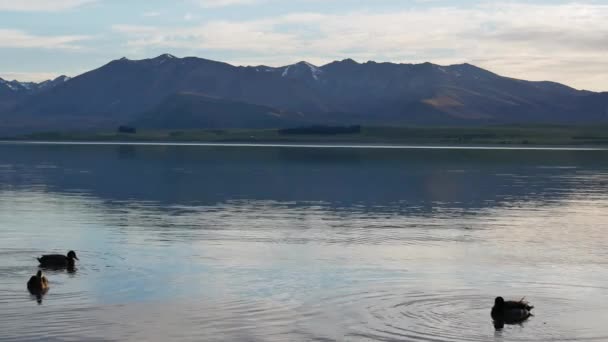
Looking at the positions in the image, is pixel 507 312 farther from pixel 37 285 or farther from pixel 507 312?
pixel 37 285

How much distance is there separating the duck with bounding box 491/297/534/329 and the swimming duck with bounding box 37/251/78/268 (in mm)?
16066

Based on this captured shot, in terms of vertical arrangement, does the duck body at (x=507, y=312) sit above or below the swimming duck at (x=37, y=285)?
below

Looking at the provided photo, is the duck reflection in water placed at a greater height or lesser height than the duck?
greater

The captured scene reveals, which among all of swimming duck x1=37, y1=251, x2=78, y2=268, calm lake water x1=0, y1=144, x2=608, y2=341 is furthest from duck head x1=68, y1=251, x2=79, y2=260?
calm lake water x1=0, y1=144, x2=608, y2=341

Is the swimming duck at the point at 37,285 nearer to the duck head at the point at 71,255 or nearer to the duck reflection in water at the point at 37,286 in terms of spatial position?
the duck reflection in water at the point at 37,286

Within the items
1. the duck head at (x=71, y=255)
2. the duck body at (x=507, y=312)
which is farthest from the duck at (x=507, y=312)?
the duck head at (x=71, y=255)

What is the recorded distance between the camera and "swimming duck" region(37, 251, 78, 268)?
3472cm

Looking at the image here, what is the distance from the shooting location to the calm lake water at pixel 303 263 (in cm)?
2630

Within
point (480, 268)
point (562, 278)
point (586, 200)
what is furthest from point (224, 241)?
point (586, 200)

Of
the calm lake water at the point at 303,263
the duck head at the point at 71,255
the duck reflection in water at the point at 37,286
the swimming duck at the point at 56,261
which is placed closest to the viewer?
the calm lake water at the point at 303,263

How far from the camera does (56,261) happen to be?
34.8 m

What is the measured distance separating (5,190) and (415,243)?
136ft

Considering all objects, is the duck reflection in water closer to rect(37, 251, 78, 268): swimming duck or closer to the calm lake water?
the calm lake water

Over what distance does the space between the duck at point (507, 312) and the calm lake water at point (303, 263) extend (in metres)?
0.41
